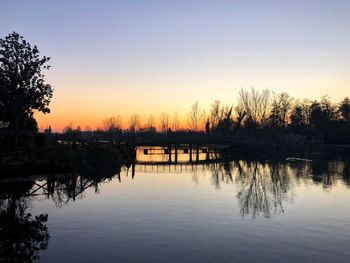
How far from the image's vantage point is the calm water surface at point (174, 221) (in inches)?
722

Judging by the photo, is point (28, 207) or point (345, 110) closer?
point (28, 207)

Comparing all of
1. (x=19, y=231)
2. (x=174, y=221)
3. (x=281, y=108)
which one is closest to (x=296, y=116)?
(x=281, y=108)

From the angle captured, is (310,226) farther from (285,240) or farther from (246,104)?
(246,104)

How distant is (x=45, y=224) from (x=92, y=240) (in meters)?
5.64

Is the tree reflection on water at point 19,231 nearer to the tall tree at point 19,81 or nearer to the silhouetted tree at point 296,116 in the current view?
the tall tree at point 19,81

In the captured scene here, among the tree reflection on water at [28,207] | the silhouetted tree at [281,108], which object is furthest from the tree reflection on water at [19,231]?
the silhouetted tree at [281,108]

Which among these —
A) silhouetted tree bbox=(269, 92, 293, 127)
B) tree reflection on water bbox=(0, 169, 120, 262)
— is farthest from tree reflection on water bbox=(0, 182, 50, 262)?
silhouetted tree bbox=(269, 92, 293, 127)

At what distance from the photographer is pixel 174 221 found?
25047mm

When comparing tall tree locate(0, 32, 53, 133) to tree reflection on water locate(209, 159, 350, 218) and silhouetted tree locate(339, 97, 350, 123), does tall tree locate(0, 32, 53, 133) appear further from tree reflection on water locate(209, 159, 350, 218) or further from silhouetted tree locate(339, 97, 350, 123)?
silhouetted tree locate(339, 97, 350, 123)

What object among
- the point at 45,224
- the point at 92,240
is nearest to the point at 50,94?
→ the point at 45,224

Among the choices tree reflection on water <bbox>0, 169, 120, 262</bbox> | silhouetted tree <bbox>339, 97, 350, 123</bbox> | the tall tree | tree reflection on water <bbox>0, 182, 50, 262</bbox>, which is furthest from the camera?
silhouetted tree <bbox>339, 97, 350, 123</bbox>

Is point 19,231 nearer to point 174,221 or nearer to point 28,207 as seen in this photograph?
point 28,207

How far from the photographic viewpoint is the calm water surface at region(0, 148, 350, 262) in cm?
1833

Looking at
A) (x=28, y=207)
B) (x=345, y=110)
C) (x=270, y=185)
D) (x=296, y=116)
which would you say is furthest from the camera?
(x=296, y=116)
